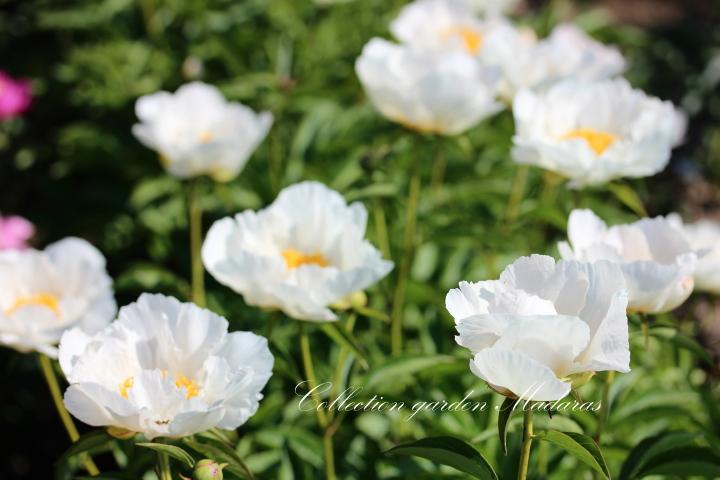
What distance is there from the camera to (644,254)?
45.8 inches

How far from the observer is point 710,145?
368cm

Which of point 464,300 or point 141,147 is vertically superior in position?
point 464,300

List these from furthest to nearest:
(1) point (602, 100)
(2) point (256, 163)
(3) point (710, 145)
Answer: (3) point (710, 145)
(2) point (256, 163)
(1) point (602, 100)

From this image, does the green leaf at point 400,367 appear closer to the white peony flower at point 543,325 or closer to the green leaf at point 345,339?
the green leaf at point 345,339

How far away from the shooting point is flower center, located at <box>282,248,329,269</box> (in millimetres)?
1331

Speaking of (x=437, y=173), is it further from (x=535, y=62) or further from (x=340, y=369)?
(x=340, y=369)

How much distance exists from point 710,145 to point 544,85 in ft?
7.28

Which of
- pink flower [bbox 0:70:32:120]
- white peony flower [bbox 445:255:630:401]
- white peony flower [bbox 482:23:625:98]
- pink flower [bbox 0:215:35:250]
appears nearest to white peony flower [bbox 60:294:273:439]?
white peony flower [bbox 445:255:630:401]

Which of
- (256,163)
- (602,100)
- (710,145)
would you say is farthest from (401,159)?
(710,145)

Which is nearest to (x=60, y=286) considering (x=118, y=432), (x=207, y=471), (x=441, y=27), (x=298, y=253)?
(x=298, y=253)

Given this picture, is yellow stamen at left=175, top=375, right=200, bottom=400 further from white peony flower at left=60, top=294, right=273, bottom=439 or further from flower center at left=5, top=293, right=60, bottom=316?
flower center at left=5, top=293, right=60, bottom=316

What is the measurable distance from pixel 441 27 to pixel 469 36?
8 centimetres

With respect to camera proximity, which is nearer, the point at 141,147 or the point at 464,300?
the point at 464,300

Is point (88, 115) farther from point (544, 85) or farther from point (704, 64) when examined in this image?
point (704, 64)
